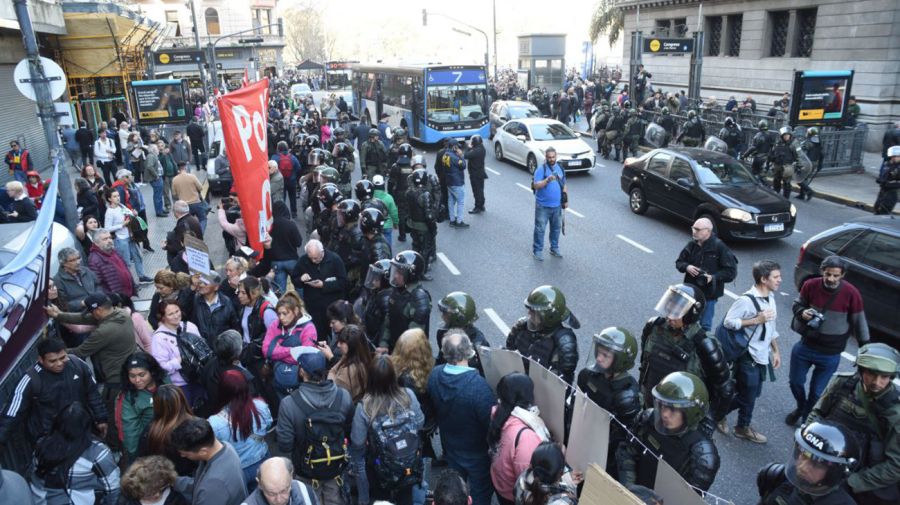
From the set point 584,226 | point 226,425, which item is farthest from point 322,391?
point 584,226

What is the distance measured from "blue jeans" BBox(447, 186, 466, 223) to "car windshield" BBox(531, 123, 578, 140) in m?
5.98

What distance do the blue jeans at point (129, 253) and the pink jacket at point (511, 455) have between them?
774 cm

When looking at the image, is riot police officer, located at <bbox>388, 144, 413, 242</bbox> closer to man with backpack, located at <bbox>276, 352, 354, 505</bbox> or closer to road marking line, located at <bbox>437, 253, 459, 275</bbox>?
road marking line, located at <bbox>437, 253, 459, 275</bbox>

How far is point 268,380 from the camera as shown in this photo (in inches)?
223

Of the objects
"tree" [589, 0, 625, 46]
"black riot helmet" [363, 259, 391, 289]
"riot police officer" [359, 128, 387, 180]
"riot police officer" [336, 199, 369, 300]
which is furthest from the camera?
"tree" [589, 0, 625, 46]

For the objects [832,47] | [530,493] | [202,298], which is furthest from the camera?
[832,47]

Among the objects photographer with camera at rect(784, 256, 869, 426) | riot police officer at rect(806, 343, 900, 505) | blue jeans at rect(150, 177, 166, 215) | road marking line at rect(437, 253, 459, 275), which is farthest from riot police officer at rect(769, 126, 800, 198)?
blue jeans at rect(150, 177, 166, 215)

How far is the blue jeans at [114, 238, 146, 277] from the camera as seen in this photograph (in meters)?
9.81

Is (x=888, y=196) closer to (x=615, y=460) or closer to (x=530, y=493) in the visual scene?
(x=615, y=460)

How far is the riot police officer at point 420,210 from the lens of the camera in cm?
993

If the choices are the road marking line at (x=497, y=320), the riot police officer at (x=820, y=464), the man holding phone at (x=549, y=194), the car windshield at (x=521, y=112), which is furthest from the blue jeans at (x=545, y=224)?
the car windshield at (x=521, y=112)

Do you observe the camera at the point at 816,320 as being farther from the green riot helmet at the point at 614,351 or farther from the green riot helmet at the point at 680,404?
the green riot helmet at the point at 680,404

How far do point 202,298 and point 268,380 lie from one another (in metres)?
1.11

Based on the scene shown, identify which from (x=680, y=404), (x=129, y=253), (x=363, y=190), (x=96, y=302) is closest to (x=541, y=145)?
(x=363, y=190)
